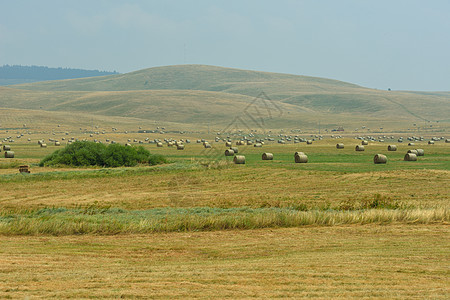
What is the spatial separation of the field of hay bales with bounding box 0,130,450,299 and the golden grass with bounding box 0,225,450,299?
28 mm

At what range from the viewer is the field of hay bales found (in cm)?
1178

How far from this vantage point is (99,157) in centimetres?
5025

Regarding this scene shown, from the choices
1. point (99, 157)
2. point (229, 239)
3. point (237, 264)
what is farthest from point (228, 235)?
point (99, 157)

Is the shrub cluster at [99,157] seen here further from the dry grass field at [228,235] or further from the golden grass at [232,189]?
the golden grass at [232,189]

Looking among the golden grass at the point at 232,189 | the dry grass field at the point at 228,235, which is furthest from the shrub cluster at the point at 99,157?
the golden grass at the point at 232,189

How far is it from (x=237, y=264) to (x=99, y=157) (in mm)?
37922

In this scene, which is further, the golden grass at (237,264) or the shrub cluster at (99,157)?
the shrub cluster at (99,157)

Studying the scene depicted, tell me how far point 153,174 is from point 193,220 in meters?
22.0

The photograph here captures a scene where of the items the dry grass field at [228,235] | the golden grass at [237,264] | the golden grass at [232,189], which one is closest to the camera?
the golden grass at [237,264]

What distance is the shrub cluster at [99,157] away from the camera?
163 ft

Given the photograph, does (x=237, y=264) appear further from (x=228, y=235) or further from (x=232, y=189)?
(x=232, y=189)

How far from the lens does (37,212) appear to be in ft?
77.7

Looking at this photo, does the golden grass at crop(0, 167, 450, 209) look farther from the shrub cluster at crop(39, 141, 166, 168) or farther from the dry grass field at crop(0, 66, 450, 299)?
the shrub cluster at crop(39, 141, 166, 168)

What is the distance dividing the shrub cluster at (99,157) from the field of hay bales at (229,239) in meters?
12.7
